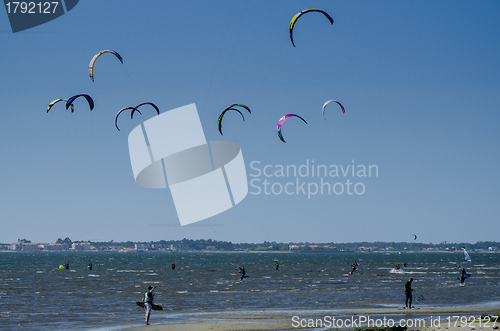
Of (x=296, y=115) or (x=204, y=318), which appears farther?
(x=296, y=115)

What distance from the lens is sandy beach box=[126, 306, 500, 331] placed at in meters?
17.6

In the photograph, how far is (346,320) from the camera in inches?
794

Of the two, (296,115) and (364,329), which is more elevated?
(296,115)

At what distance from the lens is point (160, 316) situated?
22.3 m

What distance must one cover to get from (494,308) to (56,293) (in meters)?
27.0

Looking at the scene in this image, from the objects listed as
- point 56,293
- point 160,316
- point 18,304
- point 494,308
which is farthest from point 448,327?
point 56,293

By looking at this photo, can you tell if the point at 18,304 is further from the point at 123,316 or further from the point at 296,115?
the point at 296,115

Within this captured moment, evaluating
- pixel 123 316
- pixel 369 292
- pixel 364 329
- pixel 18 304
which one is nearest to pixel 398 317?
pixel 364 329

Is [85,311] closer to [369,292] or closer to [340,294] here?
[340,294]

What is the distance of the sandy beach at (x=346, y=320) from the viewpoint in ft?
57.9

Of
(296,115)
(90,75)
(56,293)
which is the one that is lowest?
(56,293)

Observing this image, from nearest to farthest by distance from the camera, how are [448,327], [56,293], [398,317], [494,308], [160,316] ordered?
[448,327] → [398,317] → [160,316] → [494,308] → [56,293]

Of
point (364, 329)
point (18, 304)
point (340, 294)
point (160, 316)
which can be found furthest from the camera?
point (340, 294)

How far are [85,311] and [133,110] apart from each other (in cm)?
1344
